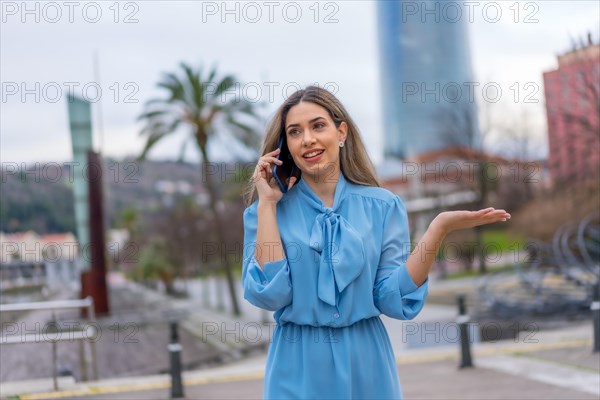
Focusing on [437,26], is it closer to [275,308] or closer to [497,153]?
[497,153]

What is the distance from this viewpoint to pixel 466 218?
2465 mm

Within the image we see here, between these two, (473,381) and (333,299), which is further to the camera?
(473,381)

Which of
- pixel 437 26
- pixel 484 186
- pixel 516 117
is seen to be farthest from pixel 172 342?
pixel 437 26

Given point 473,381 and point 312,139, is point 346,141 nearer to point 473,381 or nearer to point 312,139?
point 312,139

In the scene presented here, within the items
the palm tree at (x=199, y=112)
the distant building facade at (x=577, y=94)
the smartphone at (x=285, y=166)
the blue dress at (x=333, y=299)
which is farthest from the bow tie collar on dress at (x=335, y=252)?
the palm tree at (x=199, y=112)

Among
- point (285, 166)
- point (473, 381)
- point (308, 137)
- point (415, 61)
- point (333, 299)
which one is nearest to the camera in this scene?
point (333, 299)

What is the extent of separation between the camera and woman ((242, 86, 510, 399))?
8.01ft

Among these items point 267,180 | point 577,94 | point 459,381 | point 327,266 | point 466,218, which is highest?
point 577,94

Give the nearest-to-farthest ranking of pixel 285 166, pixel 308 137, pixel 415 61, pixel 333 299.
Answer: pixel 333 299, pixel 308 137, pixel 285 166, pixel 415 61

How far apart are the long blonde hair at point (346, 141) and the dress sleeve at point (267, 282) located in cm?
34

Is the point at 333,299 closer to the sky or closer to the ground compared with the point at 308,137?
closer to the ground

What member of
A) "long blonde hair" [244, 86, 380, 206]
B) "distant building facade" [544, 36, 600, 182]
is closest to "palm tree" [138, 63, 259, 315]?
"distant building facade" [544, 36, 600, 182]

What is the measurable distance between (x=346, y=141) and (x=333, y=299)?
655 mm

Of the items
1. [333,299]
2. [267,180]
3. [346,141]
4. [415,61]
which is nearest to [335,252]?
[333,299]
